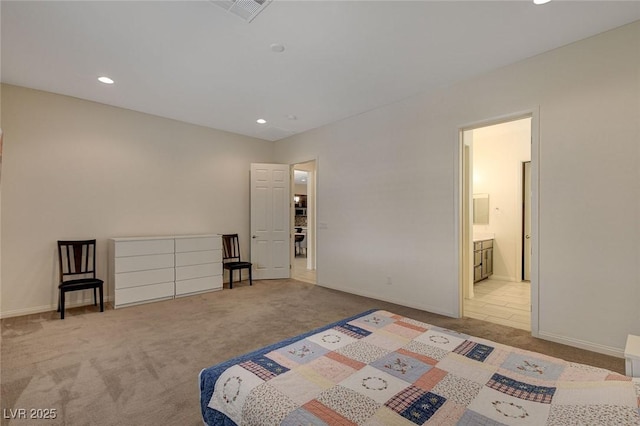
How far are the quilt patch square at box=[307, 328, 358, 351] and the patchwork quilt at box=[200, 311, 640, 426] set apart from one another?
0.01m

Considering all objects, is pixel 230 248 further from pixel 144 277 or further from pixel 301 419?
pixel 301 419

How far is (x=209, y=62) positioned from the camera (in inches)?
125

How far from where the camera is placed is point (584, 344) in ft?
9.08

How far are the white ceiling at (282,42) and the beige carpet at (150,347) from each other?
292cm

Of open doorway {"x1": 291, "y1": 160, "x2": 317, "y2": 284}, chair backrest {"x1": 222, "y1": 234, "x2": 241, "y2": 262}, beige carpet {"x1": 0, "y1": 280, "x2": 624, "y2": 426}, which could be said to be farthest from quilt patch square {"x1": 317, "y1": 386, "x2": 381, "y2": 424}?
chair backrest {"x1": 222, "y1": 234, "x2": 241, "y2": 262}

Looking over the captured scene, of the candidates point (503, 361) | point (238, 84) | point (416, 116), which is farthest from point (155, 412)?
point (416, 116)

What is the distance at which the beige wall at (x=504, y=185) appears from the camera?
573 centimetres

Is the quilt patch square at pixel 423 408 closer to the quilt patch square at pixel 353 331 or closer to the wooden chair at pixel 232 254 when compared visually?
the quilt patch square at pixel 353 331

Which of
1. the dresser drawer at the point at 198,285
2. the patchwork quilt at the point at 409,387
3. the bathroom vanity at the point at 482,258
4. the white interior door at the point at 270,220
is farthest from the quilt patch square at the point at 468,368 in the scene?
the white interior door at the point at 270,220

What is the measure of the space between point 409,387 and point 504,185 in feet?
19.3

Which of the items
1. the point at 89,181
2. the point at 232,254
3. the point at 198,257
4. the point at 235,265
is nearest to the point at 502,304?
the point at 235,265

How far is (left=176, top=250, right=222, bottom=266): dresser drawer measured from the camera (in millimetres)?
4703

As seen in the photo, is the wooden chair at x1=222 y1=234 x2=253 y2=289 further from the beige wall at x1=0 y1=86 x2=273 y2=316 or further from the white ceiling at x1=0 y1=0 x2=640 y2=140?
the white ceiling at x1=0 y1=0 x2=640 y2=140

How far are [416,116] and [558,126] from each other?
5.27ft
